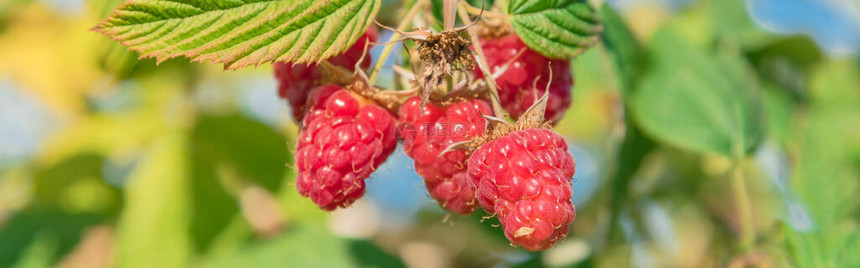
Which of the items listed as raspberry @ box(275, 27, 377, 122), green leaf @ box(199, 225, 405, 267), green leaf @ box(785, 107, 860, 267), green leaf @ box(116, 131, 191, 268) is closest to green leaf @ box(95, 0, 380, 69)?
Answer: raspberry @ box(275, 27, 377, 122)

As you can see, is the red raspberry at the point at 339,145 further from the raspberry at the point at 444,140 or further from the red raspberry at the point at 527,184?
the red raspberry at the point at 527,184

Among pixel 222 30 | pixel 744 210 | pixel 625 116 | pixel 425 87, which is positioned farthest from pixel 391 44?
pixel 744 210

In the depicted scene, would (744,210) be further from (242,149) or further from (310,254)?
(242,149)

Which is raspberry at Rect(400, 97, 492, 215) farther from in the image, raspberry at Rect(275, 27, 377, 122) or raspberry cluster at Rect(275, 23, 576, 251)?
raspberry at Rect(275, 27, 377, 122)

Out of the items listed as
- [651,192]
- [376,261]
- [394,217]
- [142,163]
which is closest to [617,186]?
[376,261]

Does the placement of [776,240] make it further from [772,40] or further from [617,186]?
[772,40]
